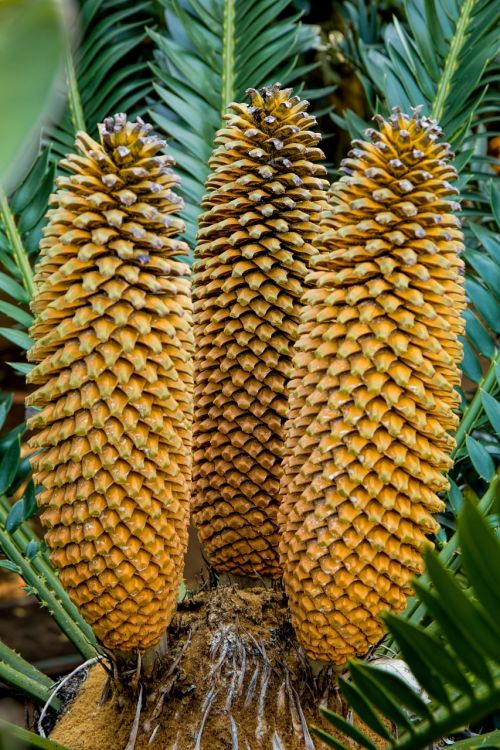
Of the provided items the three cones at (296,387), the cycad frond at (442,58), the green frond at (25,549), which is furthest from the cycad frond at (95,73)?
the three cones at (296,387)

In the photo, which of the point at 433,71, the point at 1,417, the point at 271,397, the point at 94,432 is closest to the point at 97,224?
the point at 94,432

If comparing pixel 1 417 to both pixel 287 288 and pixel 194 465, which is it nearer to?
pixel 194 465

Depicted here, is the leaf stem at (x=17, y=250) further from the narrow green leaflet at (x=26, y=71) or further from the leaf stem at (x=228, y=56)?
the narrow green leaflet at (x=26, y=71)

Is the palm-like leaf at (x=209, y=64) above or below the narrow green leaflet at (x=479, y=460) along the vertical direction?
above

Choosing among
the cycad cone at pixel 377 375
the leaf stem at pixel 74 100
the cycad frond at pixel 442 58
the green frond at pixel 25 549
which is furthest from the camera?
the leaf stem at pixel 74 100

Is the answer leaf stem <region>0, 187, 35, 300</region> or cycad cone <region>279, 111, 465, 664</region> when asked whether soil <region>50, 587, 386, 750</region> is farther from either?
leaf stem <region>0, 187, 35, 300</region>

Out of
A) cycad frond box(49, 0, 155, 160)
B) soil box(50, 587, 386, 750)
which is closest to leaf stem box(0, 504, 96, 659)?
soil box(50, 587, 386, 750)

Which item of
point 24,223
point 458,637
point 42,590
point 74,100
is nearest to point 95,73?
point 74,100

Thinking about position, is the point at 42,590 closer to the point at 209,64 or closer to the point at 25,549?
the point at 25,549
